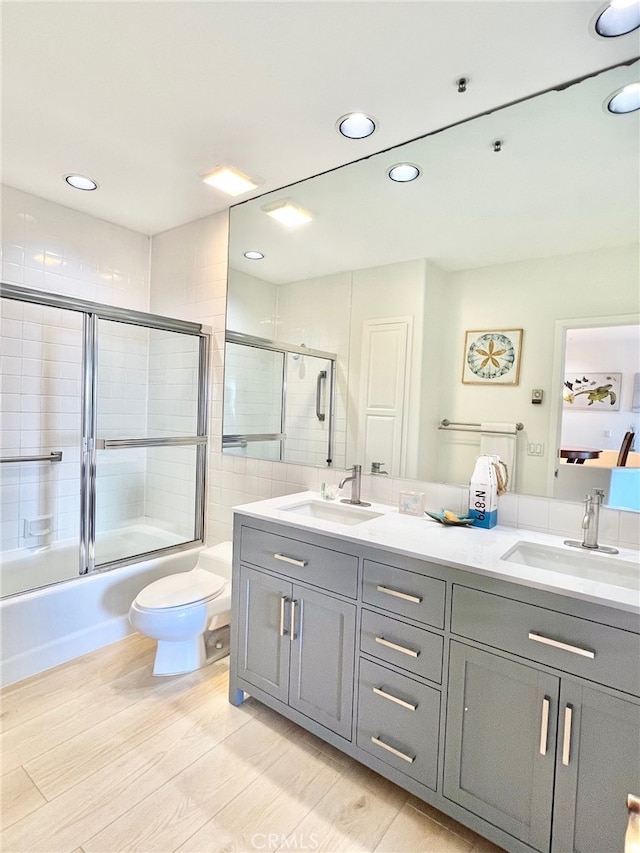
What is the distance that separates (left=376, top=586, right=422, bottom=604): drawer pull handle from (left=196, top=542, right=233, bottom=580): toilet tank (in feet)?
3.89

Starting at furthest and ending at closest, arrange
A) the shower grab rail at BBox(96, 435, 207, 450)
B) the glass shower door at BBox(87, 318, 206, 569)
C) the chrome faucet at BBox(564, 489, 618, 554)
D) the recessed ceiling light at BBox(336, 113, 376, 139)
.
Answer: the glass shower door at BBox(87, 318, 206, 569) → the shower grab rail at BBox(96, 435, 207, 450) → the recessed ceiling light at BBox(336, 113, 376, 139) → the chrome faucet at BBox(564, 489, 618, 554)

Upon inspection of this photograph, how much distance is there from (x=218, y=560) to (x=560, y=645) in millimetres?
1782

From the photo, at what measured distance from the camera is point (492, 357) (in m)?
1.76

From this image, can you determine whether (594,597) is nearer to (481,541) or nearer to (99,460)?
(481,541)

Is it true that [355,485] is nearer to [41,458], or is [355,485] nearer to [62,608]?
[62,608]

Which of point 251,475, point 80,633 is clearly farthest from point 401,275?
point 80,633

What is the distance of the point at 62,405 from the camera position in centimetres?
274

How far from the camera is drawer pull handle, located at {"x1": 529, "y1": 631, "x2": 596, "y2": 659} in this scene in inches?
43.4

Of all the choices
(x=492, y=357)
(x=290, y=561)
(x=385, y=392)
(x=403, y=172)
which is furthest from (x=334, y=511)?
(x=403, y=172)

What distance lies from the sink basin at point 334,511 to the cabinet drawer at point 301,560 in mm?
193

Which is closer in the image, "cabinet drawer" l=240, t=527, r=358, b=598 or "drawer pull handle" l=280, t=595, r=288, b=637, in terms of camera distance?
"cabinet drawer" l=240, t=527, r=358, b=598

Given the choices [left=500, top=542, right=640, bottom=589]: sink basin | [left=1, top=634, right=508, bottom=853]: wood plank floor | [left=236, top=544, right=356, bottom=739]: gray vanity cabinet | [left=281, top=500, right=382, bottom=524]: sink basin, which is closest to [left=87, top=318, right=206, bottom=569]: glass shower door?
[left=1, top=634, right=508, bottom=853]: wood plank floor

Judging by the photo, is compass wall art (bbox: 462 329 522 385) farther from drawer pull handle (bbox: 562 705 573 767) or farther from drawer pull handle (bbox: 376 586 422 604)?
drawer pull handle (bbox: 562 705 573 767)

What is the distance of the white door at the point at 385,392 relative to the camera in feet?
6.65
